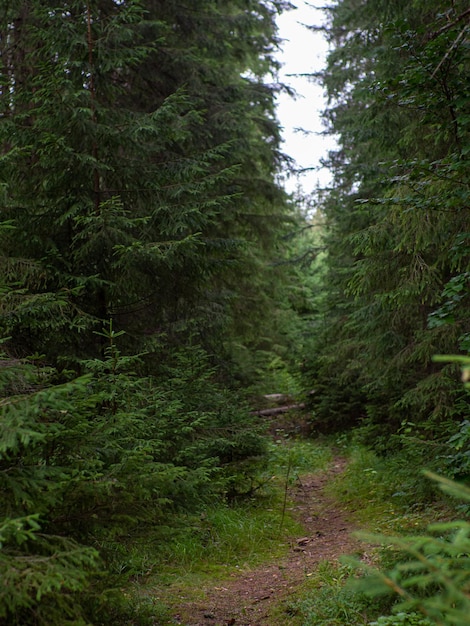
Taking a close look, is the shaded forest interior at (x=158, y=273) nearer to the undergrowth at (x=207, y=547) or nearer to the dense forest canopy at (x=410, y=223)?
the dense forest canopy at (x=410, y=223)

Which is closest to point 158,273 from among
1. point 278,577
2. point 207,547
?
point 207,547

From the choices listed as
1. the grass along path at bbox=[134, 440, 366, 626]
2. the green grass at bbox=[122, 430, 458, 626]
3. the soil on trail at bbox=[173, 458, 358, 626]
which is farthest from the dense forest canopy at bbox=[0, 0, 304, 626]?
the soil on trail at bbox=[173, 458, 358, 626]

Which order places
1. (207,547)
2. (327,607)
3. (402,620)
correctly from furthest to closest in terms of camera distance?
(207,547) → (327,607) → (402,620)

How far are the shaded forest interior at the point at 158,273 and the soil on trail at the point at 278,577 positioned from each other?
33.2 inches

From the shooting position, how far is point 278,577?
18.3 feet

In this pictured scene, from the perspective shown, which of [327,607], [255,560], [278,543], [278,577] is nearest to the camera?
[327,607]

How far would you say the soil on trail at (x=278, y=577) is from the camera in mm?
4571

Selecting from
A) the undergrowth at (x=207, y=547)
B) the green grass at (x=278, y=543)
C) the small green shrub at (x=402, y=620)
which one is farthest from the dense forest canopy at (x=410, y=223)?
the undergrowth at (x=207, y=547)

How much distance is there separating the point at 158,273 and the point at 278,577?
4.16 metres

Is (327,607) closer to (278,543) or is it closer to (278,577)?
(278,577)

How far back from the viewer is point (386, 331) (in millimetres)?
8297

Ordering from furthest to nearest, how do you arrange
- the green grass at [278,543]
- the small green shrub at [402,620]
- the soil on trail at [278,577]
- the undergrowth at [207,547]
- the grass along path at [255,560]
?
the grass along path at [255,560] → the soil on trail at [278,577] → the undergrowth at [207,547] → the green grass at [278,543] → the small green shrub at [402,620]

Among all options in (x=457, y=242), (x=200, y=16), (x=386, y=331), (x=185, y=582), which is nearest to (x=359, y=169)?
(x=386, y=331)

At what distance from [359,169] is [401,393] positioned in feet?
13.0
